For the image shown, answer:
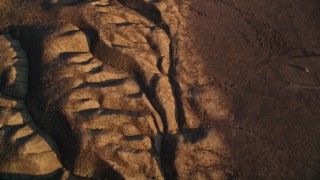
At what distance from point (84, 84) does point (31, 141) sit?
5.49 feet

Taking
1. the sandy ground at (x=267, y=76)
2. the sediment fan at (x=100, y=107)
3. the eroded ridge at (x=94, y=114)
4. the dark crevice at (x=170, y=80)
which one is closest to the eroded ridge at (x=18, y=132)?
the sediment fan at (x=100, y=107)

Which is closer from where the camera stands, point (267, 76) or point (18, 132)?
point (18, 132)

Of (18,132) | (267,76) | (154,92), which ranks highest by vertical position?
(267,76)

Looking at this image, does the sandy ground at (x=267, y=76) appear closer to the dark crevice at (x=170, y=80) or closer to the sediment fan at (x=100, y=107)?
the sediment fan at (x=100, y=107)

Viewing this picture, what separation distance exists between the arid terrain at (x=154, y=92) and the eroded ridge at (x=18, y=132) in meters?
0.02

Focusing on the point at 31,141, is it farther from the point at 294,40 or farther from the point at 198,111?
the point at 294,40

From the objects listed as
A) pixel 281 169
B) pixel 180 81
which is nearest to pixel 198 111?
pixel 180 81

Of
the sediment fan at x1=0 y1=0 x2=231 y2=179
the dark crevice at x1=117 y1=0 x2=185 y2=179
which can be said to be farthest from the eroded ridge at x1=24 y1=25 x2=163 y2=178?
the dark crevice at x1=117 y1=0 x2=185 y2=179

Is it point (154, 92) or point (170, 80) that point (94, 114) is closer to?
point (154, 92)

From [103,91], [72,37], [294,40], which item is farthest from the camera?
[294,40]

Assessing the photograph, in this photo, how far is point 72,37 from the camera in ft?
25.9

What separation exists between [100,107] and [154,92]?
1.32 m

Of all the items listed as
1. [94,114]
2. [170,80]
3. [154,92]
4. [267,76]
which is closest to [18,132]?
[94,114]

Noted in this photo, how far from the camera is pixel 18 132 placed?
256 inches
